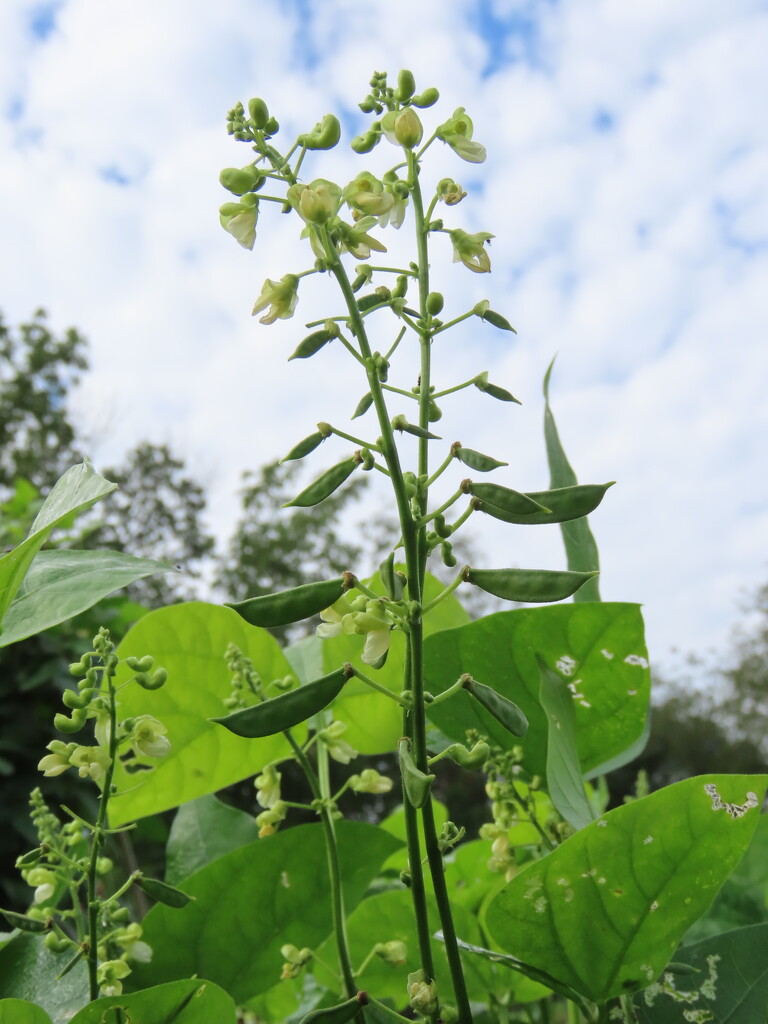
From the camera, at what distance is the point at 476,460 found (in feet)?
1.04

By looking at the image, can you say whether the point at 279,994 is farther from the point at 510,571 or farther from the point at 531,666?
the point at 510,571

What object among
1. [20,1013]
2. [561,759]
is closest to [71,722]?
[20,1013]

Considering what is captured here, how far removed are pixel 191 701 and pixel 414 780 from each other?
0.30 m

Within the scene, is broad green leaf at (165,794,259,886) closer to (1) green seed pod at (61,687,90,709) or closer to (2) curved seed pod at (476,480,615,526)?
(1) green seed pod at (61,687,90,709)

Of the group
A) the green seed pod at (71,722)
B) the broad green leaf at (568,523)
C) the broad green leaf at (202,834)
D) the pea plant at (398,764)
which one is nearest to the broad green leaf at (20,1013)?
the pea plant at (398,764)

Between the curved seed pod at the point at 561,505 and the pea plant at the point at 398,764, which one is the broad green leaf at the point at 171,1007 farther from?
the curved seed pod at the point at 561,505

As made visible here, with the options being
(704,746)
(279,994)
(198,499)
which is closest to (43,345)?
(198,499)

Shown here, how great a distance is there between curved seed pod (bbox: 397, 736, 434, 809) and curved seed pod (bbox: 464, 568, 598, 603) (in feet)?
0.21

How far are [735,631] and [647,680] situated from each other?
13.2m

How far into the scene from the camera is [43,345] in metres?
11.8

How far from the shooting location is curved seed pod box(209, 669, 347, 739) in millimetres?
282

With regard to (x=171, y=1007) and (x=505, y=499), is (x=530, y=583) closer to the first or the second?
(x=505, y=499)

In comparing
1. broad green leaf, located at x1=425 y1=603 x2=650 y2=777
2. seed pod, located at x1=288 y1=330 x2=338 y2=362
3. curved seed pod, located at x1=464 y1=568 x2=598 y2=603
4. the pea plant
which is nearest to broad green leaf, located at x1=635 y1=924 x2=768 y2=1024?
the pea plant

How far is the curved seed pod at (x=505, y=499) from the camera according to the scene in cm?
29
